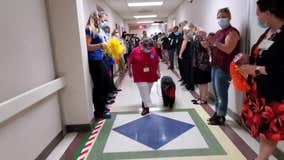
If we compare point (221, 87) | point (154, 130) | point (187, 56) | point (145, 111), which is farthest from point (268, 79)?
point (187, 56)

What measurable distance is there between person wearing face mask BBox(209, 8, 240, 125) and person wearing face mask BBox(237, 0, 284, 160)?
1.12 m

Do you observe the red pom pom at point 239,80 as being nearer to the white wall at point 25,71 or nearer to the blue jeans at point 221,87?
the blue jeans at point 221,87

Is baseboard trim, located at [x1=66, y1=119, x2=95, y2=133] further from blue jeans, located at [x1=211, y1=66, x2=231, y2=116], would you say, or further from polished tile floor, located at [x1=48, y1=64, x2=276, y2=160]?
blue jeans, located at [x1=211, y1=66, x2=231, y2=116]

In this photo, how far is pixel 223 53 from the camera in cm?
288

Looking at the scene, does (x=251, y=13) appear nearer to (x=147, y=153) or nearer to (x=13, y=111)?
(x=147, y=153)

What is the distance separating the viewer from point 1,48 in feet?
5.93

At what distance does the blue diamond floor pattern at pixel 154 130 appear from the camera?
9.12 ft

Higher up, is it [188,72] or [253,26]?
[253,26]

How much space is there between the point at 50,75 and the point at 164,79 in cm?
212

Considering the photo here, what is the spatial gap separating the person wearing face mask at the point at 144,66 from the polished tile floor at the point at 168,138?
1.36 ft

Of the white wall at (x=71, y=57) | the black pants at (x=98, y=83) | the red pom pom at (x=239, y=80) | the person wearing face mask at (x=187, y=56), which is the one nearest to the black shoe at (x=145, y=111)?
the black pants at (x=98, y=83)

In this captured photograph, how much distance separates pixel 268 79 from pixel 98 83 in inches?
98.5

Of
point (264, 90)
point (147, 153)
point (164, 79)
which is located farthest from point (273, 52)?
point (164, 79)

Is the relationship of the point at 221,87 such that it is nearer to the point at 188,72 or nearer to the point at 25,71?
the point at 188,72
